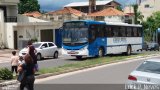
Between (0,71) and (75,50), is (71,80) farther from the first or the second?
(75,50)

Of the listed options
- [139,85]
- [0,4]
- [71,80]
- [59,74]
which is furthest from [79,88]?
[0,4]

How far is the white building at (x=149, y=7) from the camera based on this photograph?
11528cm

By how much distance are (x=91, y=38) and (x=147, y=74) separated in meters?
20.8

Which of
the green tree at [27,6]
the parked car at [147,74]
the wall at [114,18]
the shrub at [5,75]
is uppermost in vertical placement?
the green tree at [27,6]

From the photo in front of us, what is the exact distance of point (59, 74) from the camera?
22219 mm

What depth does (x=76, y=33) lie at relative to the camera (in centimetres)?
3353

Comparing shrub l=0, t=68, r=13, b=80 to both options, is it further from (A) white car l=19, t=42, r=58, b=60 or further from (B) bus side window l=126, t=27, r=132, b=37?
(B) bus side window l=126, t=27, r=132, b=37

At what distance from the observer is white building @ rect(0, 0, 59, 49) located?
50.6 m

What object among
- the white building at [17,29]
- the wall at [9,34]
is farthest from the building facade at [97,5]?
the wall at [9,34]

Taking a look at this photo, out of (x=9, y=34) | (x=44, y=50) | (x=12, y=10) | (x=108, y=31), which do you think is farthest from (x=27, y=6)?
(x=108, y=31)

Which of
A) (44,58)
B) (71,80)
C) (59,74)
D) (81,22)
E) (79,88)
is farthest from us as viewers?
(44,58)

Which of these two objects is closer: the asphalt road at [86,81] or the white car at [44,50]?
the asphalt road at [86,81]

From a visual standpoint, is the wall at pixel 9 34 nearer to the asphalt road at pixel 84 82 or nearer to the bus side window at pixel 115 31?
the bus side window at pixel 115 31

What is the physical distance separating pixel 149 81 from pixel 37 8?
95060 millimetres
